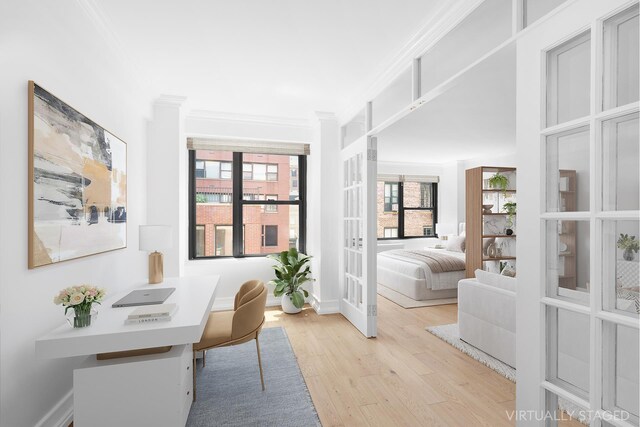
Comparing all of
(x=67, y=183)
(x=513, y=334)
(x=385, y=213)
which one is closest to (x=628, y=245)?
(x=513, y=334)

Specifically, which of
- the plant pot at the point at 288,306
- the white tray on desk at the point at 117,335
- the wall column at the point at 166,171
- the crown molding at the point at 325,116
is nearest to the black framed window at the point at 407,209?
the crown molding at the point at 325,116

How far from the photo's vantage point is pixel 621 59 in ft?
3.66

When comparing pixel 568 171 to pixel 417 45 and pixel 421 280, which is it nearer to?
pixel 417 45

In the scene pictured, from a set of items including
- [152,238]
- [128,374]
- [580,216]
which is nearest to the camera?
[580,216]

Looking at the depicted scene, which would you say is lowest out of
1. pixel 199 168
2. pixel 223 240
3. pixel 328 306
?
pixel 328 306

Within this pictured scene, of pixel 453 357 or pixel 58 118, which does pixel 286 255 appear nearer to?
pixel 453 357

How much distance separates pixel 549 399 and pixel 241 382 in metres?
2.05

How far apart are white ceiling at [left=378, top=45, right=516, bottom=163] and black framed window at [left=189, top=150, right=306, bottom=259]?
1.83 meters

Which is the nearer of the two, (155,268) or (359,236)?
(155,268)

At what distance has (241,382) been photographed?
250 centimetres

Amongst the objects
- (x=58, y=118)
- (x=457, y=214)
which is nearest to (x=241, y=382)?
(x=58, y=118)

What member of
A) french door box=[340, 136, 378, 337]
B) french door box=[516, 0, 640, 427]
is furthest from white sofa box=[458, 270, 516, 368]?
french door box=[516, 0, 640, 427]

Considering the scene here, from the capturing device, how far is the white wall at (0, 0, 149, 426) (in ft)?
4.76

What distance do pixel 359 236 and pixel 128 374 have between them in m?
2.54
